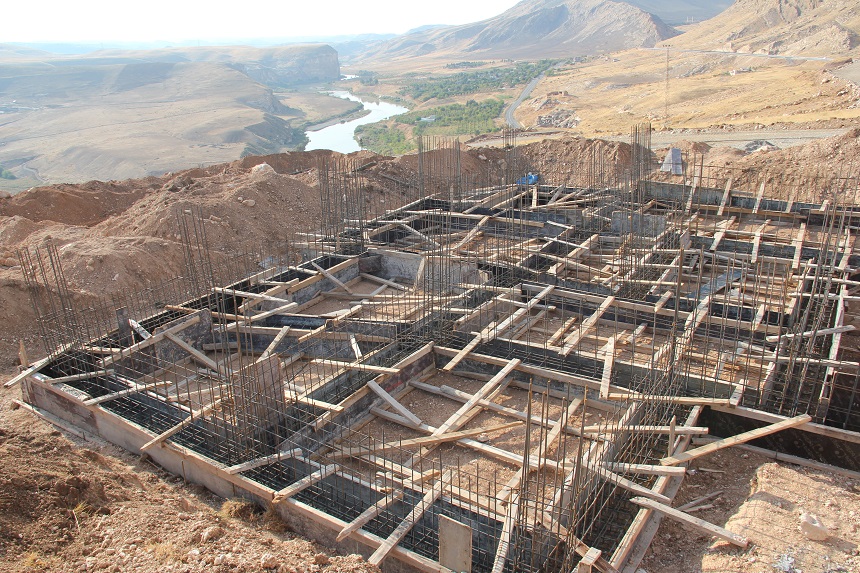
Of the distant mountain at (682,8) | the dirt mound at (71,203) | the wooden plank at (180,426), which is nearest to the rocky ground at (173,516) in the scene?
the wooden plank at (180,426)

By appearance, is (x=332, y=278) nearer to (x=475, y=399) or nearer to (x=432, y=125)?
(x=475, y=399)

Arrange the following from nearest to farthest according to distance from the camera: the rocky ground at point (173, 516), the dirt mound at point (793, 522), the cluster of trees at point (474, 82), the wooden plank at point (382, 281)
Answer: the rocky ground at point (173, 516) < the dirt mound at point (793, 522) < the wooden plank at point (382, 281) < the cluster of trees at point (474, 82)

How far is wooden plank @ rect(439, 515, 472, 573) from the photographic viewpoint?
507 centimetres

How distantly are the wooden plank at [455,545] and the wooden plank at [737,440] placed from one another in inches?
99.3

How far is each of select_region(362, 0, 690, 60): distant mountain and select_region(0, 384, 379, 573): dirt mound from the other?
104 metres

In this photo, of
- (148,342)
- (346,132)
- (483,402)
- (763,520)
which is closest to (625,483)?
(763,520)

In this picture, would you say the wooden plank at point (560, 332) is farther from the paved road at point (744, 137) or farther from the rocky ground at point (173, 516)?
the paved road at point (744, 137)

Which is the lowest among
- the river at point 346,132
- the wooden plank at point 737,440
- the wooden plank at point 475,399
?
the river at point 346,132

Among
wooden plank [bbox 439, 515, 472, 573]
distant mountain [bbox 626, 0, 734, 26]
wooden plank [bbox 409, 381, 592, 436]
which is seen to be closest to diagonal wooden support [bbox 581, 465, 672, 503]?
wooden plank [bbox 409, 381, 592, 436]

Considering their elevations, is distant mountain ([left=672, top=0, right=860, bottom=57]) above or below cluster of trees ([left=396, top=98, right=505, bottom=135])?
above

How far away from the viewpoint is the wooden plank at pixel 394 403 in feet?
25.7

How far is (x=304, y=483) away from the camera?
6.43 metres

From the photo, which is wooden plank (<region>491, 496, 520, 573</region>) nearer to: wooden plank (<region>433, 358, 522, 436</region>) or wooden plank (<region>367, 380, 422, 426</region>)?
wooden plank (<region>433, 358, 522, 436</region>)

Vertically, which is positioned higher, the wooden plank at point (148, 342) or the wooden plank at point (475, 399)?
the wooden plank at point (148, 342)
